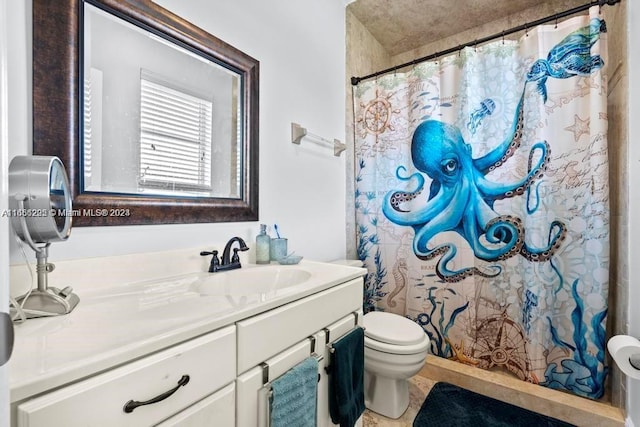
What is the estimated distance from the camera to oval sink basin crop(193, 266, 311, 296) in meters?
1.11

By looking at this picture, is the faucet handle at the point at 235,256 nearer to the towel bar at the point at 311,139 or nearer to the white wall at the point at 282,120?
the white wall at the point at 282,120

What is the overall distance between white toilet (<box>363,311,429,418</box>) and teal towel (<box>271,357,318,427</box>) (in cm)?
57

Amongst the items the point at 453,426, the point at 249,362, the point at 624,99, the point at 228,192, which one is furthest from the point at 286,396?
the point at 624,99

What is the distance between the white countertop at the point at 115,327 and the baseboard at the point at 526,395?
4.24 ft

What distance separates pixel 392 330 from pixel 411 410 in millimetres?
476

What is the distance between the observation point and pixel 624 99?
1.35 metres

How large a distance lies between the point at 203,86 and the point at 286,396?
1.22 metres

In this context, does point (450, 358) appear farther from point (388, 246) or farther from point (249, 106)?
point (249, 106)

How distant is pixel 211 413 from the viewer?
0.67 m

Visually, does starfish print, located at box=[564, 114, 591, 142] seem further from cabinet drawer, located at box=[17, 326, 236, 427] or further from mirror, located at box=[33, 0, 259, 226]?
cabinet drawer, located at box=[17, 326, 236, 427]

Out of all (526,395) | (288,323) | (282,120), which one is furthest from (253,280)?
(526,395)

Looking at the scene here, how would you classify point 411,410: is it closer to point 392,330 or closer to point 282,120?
point 392,330

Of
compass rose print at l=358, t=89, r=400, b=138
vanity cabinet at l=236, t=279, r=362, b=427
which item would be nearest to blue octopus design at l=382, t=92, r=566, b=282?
compass rose print at l=358, t=89, r=400, b=138

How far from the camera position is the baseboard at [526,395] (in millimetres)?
1372
